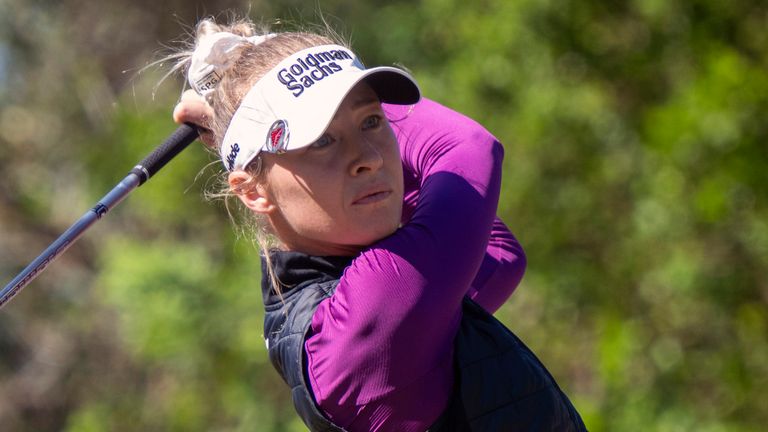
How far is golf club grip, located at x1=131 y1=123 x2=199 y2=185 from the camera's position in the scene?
6.25 feet

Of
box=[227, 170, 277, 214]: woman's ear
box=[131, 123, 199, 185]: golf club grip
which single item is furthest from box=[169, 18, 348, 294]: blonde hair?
box=[131, 123, 199, 185]: golf club grip

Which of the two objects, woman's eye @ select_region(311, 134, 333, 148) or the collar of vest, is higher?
woman's eye @ select_region(311, 134, 333, 148)

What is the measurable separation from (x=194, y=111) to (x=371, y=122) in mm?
362

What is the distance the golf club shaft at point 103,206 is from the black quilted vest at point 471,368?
1.18 feet

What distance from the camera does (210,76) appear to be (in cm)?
174

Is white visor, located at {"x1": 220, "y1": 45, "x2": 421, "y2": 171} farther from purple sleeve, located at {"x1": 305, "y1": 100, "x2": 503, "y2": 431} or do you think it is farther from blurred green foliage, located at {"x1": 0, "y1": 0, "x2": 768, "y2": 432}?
blurred green foliage, located at {"x1": 0, "y1": 0, "x2": 768, "y2": 432}

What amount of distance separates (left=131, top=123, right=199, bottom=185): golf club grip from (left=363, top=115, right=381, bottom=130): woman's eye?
0.40 m

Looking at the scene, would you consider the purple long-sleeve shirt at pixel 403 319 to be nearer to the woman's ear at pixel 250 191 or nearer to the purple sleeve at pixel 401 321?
the purple sleeve at pixel 401 321

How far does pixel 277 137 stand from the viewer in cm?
156

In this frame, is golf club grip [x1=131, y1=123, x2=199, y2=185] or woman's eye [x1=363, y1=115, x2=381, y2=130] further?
golf club grip [x1=131, y1=123, x2=199, y2=185]

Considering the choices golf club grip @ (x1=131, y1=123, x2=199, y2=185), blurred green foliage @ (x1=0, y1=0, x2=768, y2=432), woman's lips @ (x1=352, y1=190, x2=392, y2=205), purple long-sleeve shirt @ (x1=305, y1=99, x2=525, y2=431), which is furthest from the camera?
blurred green foliage @ (x1=0, y1=0, x2=768, y2=432)

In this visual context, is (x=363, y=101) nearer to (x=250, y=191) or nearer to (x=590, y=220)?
(x=250, y=191)

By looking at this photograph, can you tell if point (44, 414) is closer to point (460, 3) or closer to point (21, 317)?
point (21, 317)

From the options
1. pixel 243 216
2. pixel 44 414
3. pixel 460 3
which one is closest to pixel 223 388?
pixel 460 3
